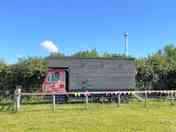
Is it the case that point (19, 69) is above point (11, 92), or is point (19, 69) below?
above

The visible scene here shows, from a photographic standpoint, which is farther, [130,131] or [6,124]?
[6,124]

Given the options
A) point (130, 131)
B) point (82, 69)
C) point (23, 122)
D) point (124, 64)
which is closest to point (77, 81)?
point (82, 69)

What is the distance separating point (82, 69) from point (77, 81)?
1.10m

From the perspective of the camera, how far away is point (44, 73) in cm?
2733

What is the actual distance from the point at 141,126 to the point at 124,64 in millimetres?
16755

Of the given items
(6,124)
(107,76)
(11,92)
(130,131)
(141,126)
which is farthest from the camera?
(107,76)

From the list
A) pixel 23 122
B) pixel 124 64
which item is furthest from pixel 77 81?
pixel 23 122

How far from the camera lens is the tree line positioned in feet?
88.8

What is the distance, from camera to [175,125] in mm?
11734

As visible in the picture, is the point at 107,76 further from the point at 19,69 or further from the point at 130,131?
the point at 130,131

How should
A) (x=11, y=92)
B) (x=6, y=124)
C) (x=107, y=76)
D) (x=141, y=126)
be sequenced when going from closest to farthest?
(x=141, y=126) < (x=6, y=124) < (x=11, y=92) < (x=107, y=76)

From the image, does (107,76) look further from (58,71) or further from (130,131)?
(130,131)

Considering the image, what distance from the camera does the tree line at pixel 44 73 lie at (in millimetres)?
27062

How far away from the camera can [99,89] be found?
27031 millimetres
